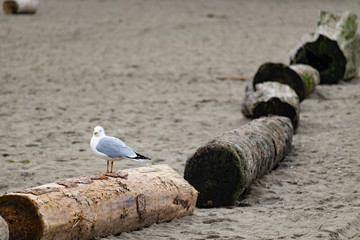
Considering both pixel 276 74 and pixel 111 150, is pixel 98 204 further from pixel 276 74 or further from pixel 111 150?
pixel 276 74

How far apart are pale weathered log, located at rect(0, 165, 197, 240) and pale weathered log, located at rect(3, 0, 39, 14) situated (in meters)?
13.8

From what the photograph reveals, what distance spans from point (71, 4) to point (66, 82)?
33.5ft

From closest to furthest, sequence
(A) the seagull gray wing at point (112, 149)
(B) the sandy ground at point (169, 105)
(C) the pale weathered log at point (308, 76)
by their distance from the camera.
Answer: (A) the seagull gray wing at point (112, 149) < (B) the sandy ground at point (169, 105) < (C) the pale weathered log at point (308, 76)

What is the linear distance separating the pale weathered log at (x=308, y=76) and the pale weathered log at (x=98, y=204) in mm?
5029

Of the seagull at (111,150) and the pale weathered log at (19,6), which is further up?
the pale weathered log at (19,6)

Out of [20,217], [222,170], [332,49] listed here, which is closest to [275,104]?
[222,170]

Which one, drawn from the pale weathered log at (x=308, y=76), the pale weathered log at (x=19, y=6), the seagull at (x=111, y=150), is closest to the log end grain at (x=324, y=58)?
the pale weathered log at (x=308, y=76)

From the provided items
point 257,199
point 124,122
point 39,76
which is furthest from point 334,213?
point 39,76

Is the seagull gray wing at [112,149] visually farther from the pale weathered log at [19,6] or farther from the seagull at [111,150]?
the pale weathered log at [19,6]

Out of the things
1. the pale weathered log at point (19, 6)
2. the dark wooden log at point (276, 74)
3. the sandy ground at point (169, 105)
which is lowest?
the sandy ground at point (169, 105)

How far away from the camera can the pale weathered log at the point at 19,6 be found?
17.7m

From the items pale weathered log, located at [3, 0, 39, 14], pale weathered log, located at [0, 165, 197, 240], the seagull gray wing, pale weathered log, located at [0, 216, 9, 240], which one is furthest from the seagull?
pale weathered log, located at [3, 0, 39, 14]

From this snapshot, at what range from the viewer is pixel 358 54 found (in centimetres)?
1146

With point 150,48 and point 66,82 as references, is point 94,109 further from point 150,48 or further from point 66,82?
point 150,48
